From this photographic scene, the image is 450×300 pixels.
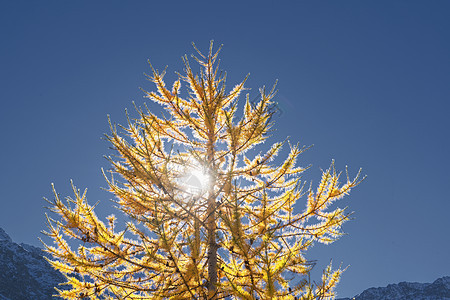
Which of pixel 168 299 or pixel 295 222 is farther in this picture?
pixel 295 222

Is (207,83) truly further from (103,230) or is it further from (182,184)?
(103,230)

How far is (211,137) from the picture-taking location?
7613 millimetres

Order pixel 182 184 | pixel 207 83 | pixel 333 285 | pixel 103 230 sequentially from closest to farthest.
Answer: pixel 103 230, pixel 333 285, pixel 182 184, pixel 207 83

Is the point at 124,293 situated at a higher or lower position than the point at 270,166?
lower

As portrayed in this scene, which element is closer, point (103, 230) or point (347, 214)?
point (103, 230)

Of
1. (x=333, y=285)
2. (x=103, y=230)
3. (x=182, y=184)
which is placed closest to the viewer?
Result: (x=103, y=230)

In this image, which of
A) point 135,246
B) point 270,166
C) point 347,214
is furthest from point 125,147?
point 347,214

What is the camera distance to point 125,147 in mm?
6219

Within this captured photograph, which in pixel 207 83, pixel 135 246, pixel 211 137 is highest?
pixel 207 83

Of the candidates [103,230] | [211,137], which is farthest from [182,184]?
[103,230]

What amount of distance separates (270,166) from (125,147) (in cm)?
345

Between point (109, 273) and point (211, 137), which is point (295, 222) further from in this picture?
point (109, 273)

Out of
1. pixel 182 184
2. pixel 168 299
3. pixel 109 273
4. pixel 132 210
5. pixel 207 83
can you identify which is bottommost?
pixel 168 299

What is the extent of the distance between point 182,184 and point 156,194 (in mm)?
818
